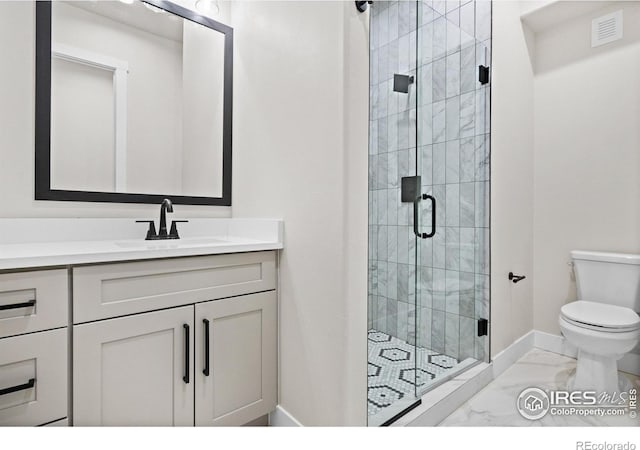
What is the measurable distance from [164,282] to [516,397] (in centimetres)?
181

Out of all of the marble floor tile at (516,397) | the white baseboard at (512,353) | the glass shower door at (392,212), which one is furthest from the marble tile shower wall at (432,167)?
the marble floor tile at (516,397)

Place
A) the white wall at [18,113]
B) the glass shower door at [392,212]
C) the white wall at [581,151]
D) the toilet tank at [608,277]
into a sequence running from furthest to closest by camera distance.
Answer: the white wall at [581,151] → the toilet tank at [608,277] → the glass shower door at [392,212] → the white wall at [18,113]

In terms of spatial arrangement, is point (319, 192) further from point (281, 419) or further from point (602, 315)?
point (602, 315)

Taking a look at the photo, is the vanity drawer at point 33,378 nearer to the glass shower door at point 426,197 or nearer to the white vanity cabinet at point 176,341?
the white vanity cabinet at point 176,341

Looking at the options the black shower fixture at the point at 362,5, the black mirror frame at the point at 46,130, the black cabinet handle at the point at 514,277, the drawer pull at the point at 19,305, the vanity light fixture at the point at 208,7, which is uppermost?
the vanity light fixture at the point at 208,7

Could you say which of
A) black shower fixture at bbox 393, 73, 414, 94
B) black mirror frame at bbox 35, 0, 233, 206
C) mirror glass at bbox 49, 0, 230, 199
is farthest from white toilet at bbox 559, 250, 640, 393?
black mirror frame at bbox 35, 0, 233, 206

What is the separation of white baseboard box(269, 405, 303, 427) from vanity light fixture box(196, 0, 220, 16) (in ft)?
6.46

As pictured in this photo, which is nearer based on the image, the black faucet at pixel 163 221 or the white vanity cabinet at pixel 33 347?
the white vanity cabinet at pixel 33 347

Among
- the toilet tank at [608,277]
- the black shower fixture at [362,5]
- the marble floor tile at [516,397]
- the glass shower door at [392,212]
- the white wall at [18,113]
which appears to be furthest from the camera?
the toilet tank at [608,277]

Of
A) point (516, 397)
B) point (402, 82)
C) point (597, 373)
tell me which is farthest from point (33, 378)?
point (597, 373)

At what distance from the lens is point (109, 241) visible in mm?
1522

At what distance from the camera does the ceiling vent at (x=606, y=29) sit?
2.11m

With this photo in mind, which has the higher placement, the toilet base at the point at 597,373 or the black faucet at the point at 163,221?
the black faucet at the point at 163,221
